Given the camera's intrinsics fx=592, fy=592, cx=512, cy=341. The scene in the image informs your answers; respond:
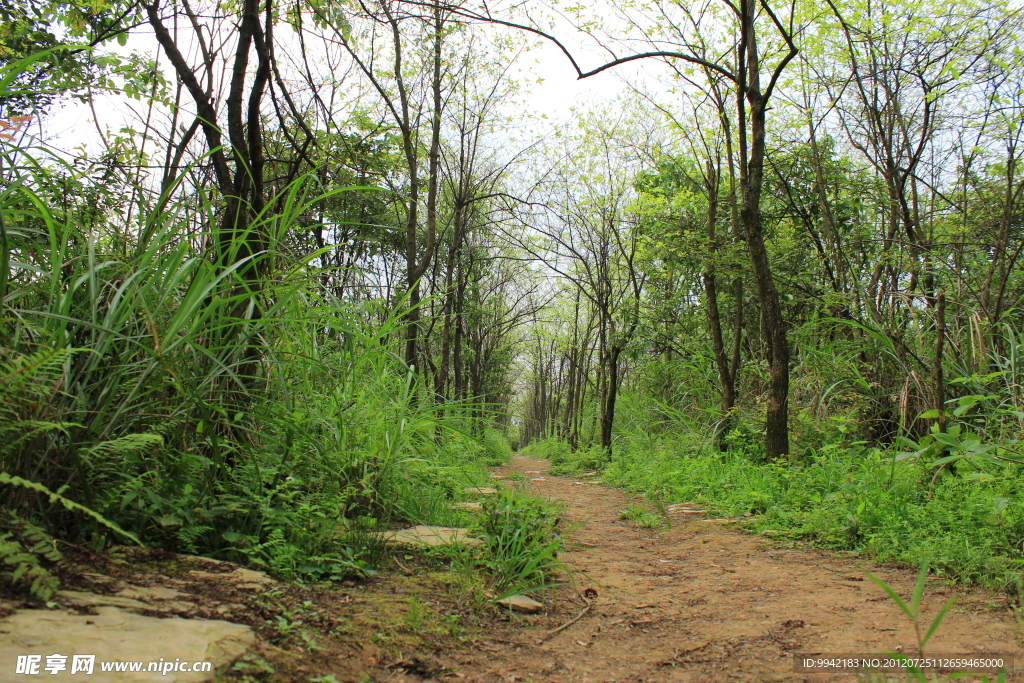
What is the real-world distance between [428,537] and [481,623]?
697mm

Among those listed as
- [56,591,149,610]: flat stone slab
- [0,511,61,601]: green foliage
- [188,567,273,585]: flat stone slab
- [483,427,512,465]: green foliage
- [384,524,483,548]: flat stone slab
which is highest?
[0,511,61,601]: green foliage

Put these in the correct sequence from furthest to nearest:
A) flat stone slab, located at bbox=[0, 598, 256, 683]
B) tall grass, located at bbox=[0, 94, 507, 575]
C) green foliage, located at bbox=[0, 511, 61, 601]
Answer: tall grass, located at bbox=[0, 94, 507, 575] → green foliage, located at bbox=[0, 511, 61, 601] → flat stone slab, located at bbox=[0, 598, 256, 683]

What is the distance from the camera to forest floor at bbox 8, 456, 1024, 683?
1301mm

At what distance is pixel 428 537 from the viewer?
8.75 feet

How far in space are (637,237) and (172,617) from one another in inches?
367

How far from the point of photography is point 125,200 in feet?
8.58

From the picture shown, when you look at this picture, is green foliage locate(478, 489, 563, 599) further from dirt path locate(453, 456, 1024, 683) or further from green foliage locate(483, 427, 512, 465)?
green foliage locate(483, 427, 512, 465)

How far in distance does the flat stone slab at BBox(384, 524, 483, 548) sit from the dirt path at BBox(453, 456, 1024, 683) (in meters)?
0.54

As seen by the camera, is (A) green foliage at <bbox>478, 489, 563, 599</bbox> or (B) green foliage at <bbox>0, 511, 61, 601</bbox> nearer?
(B) green foliage at <bbox>0, 511, 61, 601</bbox>

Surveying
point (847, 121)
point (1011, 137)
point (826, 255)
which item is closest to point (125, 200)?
point (826, 255)

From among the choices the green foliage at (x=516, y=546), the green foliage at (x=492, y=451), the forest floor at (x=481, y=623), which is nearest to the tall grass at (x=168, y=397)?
the forest floor at (x=481, y=623)

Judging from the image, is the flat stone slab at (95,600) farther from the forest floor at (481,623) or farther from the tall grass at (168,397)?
the tall grass at (168,397)

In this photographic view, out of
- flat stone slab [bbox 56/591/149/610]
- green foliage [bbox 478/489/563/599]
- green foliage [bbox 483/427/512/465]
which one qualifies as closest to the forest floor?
flat stone slab [bbox 56/591/149/610]

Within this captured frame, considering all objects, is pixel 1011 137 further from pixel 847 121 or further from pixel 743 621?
pixel 743 621
